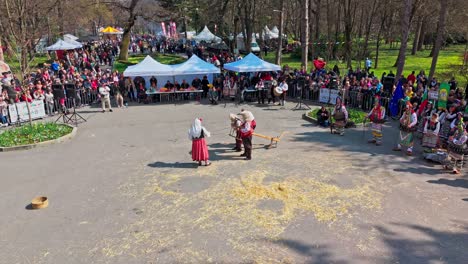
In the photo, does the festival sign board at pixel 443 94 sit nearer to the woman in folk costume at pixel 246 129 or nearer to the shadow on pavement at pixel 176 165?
the woman in folk costume at pixel 246 129

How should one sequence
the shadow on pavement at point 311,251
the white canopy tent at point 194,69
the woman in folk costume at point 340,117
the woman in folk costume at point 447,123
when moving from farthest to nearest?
the white canopy tent at point 194,69 → the woman in folk costume at point 340,117 → the woman in folk costume at point 447,123 → the shadow on pavement at point 311,251

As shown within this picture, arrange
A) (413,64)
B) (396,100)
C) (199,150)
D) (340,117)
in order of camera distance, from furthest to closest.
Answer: (413,64), (396,100), (340,117), (199,150)

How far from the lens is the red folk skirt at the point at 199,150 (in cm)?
1099

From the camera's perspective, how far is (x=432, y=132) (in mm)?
11898

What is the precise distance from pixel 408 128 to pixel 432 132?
79 centimetres

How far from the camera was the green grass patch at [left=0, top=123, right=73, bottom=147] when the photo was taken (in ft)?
44.8

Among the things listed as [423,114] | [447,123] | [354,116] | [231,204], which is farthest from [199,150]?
[423,114]

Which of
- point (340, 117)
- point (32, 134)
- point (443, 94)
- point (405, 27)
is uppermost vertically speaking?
point (405, 27)

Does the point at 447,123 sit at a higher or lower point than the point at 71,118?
higher

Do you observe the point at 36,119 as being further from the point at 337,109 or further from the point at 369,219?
the point at 369,219

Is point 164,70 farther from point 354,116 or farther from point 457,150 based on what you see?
point 457,150

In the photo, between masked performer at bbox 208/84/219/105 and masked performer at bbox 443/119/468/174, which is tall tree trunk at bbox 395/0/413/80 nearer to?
masked performer at bbox 443/119/468/174

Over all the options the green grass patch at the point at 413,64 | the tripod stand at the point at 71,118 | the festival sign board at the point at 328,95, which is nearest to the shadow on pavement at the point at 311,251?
the tripod stand at the point at 71,118

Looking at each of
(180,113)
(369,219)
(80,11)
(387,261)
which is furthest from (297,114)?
(80,11)
